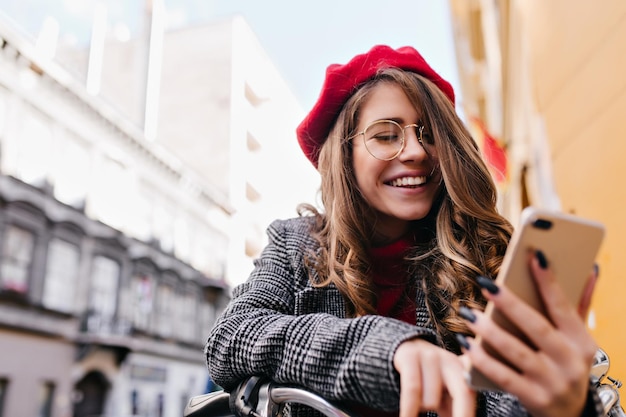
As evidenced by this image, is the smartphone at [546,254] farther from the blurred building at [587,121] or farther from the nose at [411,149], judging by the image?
the blurred building at [587,121]

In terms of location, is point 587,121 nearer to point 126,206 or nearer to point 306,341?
point 306,341

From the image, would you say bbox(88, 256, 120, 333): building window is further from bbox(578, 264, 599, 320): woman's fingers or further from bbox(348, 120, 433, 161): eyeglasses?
bbox(578, 264, 599, 320): woman's fingers

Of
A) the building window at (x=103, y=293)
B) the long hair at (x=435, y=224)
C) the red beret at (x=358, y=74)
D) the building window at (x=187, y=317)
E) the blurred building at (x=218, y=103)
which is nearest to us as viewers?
the long hair at (x=435, y=224)

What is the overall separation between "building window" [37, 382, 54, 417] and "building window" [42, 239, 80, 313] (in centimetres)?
117

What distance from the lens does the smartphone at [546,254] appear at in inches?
15.4

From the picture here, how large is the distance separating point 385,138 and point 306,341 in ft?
1.43

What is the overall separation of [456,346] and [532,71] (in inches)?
77.0

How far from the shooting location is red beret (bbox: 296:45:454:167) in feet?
3.26

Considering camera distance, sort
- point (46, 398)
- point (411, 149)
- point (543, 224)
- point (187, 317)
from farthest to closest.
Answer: point (187, 317) → point (46, 398) → point (411, 149) → point (543, 224)

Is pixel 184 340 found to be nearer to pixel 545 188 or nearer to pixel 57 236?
pixel 57 236

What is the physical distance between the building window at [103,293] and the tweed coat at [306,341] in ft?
31.1

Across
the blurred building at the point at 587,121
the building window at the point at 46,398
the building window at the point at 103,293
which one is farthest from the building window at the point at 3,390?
the blurred building at the point at 587,121

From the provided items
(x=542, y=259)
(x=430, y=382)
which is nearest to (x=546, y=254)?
(x=542, y=259)

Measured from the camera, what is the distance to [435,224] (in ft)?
3.00
